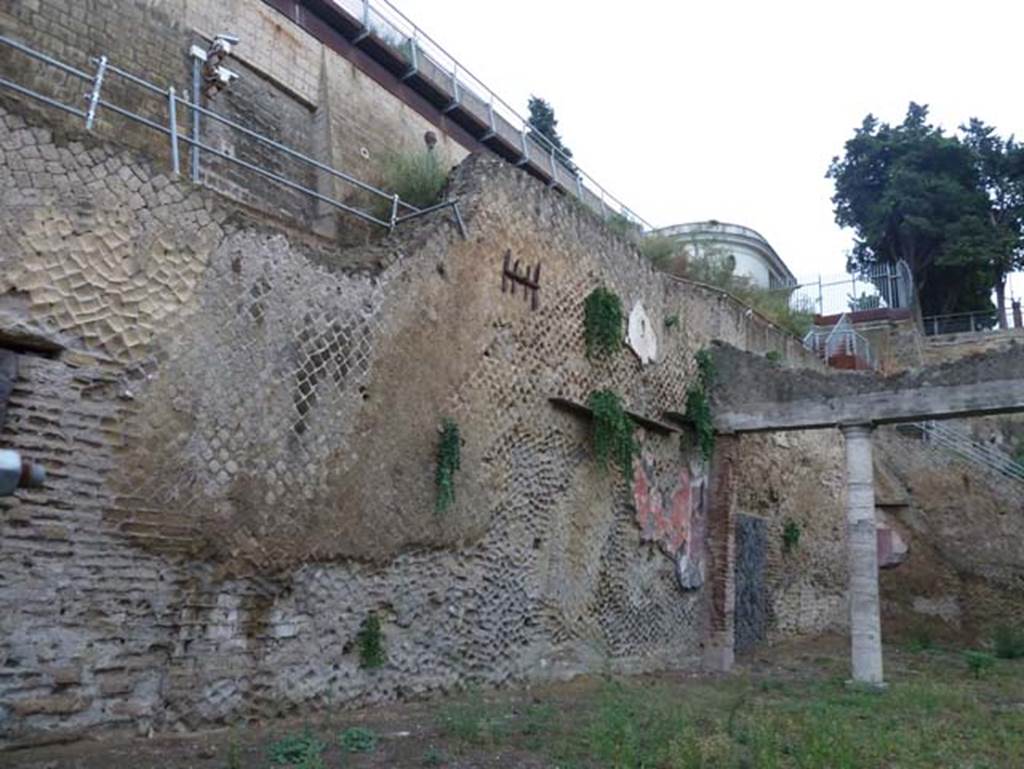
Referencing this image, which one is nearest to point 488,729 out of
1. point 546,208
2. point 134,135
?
point 546,208

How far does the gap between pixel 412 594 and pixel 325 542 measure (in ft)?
3.61

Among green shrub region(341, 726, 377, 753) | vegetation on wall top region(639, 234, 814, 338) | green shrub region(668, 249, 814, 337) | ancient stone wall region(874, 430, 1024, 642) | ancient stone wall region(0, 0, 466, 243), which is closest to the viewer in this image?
green shrub region(341, 726, 377, 753)

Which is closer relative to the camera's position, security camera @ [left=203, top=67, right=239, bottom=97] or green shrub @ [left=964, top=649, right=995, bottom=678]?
security camera @ [left=203, top=67, right=239, bottom=97]

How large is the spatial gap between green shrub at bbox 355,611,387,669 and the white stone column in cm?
631

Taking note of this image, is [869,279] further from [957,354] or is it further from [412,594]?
[412,594]

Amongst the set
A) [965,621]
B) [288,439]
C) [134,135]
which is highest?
[134,135]

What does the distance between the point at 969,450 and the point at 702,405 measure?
1034 centimetres

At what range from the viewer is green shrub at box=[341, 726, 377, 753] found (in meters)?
5.64

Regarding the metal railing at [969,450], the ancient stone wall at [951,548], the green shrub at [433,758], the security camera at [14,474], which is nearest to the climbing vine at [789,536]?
the ancient stone wall at [951,548]

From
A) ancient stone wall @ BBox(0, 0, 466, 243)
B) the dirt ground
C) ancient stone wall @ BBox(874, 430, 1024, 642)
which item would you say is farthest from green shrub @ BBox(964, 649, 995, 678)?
ancient stone wall @ BBox(0, 0, 466, 243)

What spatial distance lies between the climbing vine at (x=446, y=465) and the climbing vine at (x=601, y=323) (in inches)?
111

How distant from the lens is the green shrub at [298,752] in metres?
5.02

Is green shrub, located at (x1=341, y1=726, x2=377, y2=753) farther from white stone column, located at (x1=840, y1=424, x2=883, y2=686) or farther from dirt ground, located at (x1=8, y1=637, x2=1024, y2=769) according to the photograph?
white stone column, located at (x1=840, y1=424, x2=883, y2=686)

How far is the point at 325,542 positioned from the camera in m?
6.86
